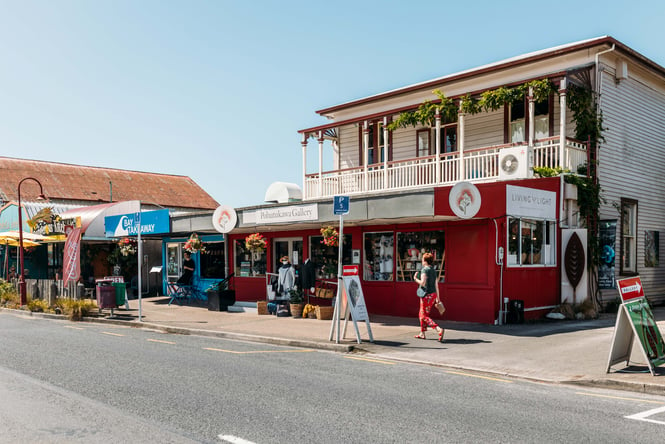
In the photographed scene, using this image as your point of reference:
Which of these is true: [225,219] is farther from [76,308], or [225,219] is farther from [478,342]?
[478,342]

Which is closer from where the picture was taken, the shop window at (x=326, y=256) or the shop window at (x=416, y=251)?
the shop window at (x=416, y=251)

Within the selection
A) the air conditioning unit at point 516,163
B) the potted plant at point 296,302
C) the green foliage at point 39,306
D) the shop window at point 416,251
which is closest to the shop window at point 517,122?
the air conditioning unit at point 516,163

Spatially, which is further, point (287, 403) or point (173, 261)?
point (173, 261)

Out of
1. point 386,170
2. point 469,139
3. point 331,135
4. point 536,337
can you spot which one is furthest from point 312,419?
point 331,135

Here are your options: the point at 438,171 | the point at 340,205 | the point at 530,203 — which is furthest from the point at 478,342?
the point at 438,171

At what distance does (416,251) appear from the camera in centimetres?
1659

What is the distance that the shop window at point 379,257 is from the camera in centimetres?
1723

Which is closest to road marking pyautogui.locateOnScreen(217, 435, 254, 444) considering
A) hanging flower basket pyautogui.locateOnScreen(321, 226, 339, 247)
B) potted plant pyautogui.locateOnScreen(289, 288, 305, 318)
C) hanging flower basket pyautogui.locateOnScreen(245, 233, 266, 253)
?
hanging flower basket pyautogui.locateOnScreen(321, 226, 339, 247)

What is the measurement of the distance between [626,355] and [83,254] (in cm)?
2559

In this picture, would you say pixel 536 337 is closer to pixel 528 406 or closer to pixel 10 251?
pixel 528 406

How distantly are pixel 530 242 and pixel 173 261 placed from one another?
15.3 m

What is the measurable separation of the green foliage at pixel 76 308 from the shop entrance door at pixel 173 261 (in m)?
6.12

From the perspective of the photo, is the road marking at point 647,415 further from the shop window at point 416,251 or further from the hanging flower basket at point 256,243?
the hanging flower basket at point 256,243

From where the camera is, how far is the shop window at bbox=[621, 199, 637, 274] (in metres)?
18.5
